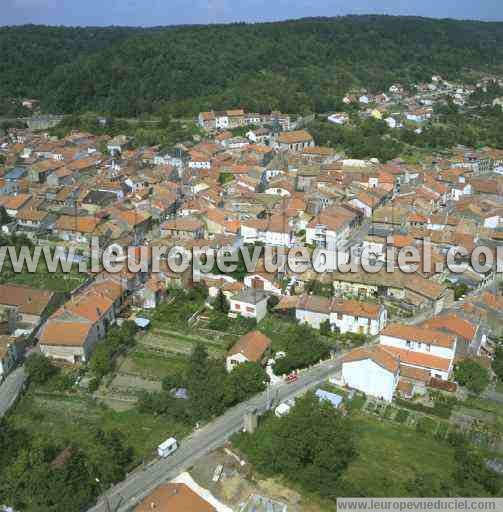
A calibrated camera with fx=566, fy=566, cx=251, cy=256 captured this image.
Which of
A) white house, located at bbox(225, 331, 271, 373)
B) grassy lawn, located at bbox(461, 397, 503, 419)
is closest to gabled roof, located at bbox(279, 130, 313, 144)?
white house, located at bbox(225, 331, 271, 373)

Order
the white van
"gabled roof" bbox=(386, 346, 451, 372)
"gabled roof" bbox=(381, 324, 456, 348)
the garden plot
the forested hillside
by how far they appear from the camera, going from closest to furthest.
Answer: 1. the white van
2. "gabled roof" bbox=(386, 346, 451, 372)
3. "gabled roof" bbox=(381, 324, 456, 348)
4. the garden plot
5. the forested hillside

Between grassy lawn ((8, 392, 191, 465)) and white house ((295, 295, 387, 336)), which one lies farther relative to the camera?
white house ((295, 295, 387, 336))

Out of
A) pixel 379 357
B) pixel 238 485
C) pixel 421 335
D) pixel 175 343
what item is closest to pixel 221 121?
pixel 175 343

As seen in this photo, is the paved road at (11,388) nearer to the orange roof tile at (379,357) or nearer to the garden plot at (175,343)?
the garden plot at (175,343)

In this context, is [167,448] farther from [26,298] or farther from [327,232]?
[327,232]

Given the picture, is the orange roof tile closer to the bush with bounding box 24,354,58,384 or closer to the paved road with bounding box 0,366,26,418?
the bush with bounding box 24,354,58,384

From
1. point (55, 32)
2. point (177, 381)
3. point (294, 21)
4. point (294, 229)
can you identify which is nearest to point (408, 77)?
point (294, 21)
